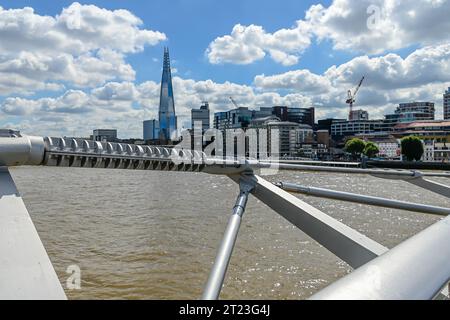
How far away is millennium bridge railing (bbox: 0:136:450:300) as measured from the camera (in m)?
0.83

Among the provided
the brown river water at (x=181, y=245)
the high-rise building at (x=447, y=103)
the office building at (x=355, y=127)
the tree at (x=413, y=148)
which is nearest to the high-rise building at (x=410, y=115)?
the office building at (x=355, y=127)

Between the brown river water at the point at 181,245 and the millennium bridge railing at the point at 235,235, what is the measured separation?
54.0 inches

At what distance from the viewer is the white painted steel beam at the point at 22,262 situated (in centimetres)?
106

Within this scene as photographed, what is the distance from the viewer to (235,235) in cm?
217

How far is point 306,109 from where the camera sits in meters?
105

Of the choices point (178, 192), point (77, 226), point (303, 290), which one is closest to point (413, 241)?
point (303, 290)

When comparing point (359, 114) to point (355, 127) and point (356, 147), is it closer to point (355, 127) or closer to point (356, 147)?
point (355, 127)

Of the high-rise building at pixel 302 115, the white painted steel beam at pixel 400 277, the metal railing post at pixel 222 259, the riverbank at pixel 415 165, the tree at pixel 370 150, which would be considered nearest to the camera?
the white painted steel beam at pixel 400 277

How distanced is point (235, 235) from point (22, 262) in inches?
46.4

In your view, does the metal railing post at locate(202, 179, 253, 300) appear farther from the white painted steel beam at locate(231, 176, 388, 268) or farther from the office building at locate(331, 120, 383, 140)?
the office building at locate(331, 120, 383, 140)

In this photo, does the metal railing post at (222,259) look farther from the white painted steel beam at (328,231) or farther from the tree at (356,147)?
the tree at (356,147)

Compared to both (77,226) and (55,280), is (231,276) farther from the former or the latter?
(77,226)

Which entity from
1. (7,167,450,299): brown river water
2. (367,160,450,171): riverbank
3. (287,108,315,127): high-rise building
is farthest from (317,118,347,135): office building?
(7,167,450,299): brown river water
